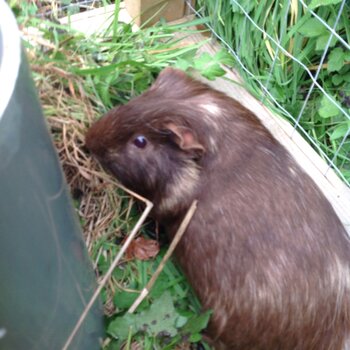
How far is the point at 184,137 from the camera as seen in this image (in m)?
1.56

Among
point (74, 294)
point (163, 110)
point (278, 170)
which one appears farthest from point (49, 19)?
point (74, 294)

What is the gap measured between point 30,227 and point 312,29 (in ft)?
4.75

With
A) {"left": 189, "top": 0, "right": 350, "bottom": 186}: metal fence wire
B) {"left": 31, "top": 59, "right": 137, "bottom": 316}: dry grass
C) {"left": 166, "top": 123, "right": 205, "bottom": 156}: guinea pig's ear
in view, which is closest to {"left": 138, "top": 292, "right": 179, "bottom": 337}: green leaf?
{"left": 31, "top": 59, "right": 137, "bottom": 316}: dry grass

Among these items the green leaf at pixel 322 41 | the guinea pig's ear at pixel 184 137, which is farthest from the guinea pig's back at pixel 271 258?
the green leaf at pixel 322 41

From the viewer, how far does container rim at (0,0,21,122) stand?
74cm

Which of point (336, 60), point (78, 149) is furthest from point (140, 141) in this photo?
point (336, 60)

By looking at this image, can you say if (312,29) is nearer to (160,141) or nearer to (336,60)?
(336,60)

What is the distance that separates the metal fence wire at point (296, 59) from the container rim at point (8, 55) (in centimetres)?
136

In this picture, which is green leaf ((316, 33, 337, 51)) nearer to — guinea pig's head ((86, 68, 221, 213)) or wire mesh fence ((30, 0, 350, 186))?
wire mesh fence ((30, 0, 350, 186))

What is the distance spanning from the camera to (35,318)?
3.61 feet

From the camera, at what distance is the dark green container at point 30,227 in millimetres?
788

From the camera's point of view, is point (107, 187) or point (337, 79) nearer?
point (107, 187)

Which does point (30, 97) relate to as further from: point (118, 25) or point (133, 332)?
point (118, 25)

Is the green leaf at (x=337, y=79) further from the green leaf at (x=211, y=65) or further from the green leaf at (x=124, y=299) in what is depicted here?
the green leaf at (x=124, y=299)
